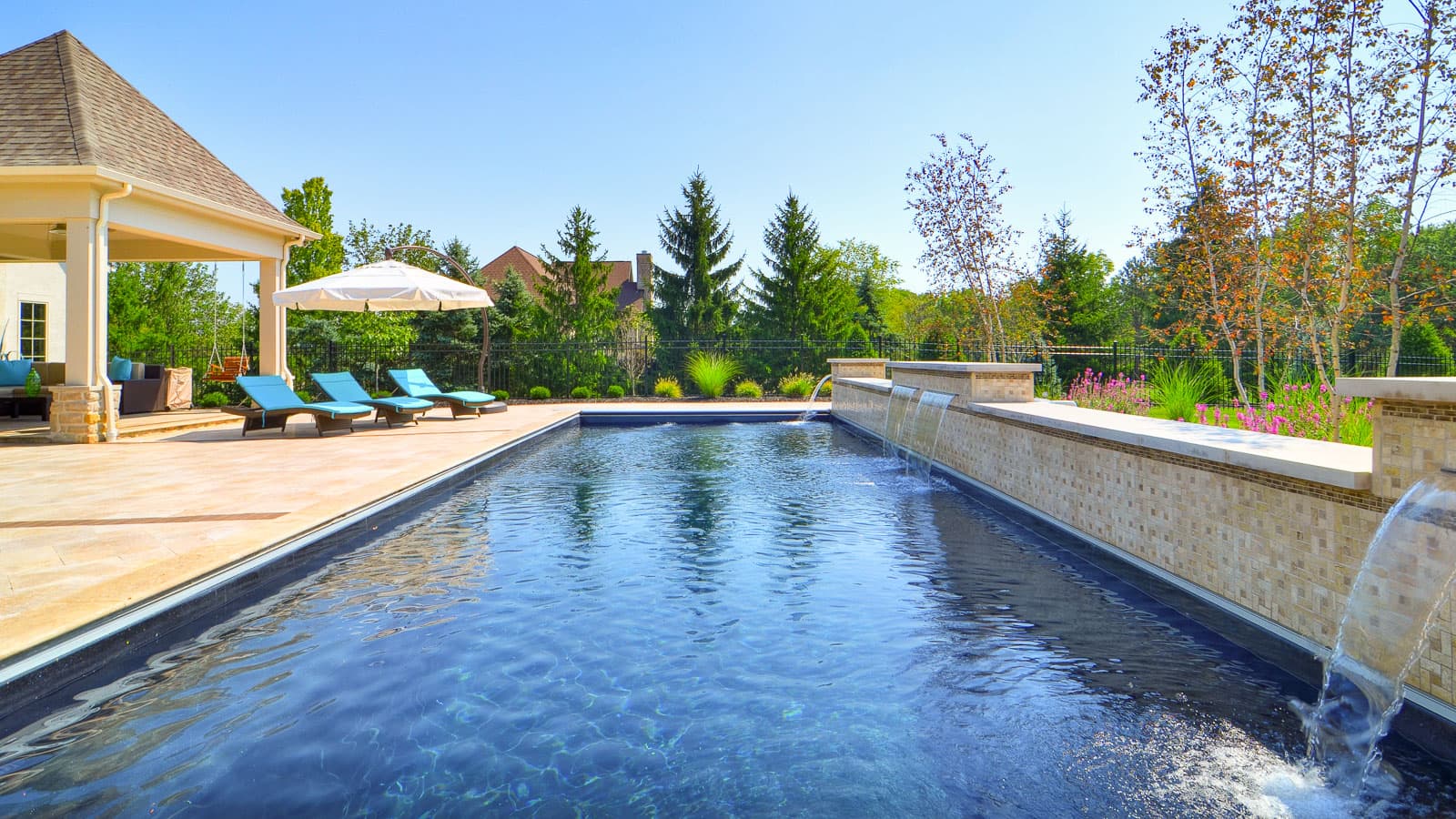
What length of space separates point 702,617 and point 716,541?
1696mm

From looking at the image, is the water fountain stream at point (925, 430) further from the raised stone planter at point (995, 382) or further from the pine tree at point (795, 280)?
the pine tree at point (795, 280)

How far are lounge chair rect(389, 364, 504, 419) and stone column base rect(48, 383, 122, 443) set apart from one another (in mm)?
4360

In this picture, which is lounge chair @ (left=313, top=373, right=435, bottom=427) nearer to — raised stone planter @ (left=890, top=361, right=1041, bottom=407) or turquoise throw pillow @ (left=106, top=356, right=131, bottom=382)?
turquoise throw pillow @ (left=106, top=356, right=131, bottom=382)

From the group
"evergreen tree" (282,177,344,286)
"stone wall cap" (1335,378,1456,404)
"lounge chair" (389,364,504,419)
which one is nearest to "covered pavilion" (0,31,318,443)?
"lounge chair" (389,364,504,419)

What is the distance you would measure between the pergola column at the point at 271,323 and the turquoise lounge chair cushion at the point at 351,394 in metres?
1.32

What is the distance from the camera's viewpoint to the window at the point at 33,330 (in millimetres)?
17031

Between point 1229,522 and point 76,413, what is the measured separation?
1221 cm

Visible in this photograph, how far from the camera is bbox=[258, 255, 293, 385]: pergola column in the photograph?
13953 mm

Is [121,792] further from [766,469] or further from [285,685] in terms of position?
[766,469]

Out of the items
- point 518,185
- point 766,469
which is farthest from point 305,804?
point 518,185

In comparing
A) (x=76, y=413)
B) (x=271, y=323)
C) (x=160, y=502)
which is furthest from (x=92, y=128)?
(x=160, y=502)

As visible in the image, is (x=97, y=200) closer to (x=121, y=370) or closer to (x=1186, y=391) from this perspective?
(x=121, y=370)

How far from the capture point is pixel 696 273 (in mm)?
28547

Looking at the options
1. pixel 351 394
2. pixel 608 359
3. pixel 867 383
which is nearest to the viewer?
pixel 351 394
